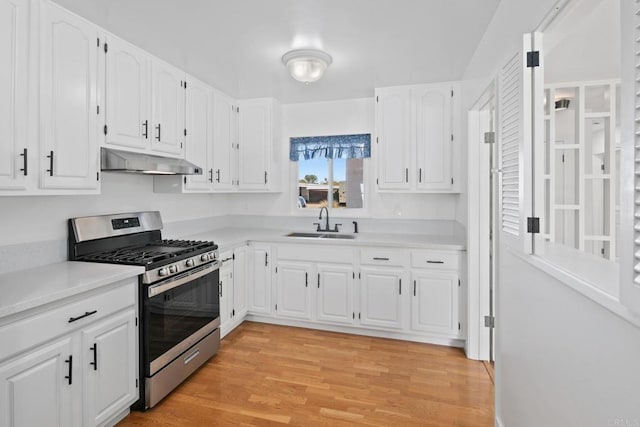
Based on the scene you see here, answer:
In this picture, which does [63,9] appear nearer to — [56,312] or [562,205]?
[56,312]

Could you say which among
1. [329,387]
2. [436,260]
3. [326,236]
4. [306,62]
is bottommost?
[329,387]

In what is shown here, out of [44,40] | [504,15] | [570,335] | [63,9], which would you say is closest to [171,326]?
[44,40]

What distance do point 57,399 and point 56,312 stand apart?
43 cm

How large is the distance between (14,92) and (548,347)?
2717 millimetres

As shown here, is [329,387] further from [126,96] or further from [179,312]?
[126,96]

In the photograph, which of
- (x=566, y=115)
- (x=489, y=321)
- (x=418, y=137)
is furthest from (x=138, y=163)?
(x=566, y=115)

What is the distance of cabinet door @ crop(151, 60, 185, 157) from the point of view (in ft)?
8.64

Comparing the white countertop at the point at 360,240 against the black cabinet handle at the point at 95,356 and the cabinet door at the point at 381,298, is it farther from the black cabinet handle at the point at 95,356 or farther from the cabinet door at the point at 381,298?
the black cabinet handle at the point at 95,356

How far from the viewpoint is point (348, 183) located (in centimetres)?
400

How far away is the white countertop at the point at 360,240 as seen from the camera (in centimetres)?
306

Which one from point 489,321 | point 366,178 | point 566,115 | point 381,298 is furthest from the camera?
point 366,178

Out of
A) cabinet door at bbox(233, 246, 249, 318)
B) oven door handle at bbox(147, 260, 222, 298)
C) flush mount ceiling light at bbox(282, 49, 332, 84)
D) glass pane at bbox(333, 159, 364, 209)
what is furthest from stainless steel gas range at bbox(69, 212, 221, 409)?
glass pane at bbox(333, 159, 364, 209)

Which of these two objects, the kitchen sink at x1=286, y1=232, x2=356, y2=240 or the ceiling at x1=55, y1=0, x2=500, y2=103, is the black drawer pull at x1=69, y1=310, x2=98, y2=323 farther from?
the kitchen sink at x1=286, y1=232, x2=356, y2=240

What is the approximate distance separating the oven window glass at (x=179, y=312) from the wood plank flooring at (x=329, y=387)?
38 cm
